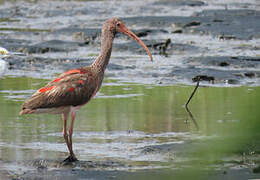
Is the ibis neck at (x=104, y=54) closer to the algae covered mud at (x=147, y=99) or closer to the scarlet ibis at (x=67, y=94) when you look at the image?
the scarlet ibis at (x=67, y=94)

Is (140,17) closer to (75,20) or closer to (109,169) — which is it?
(75,20)

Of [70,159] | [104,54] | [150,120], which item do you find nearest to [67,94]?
[70,159]

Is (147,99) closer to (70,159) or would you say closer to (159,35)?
(70,159)

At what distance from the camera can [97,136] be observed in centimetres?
784

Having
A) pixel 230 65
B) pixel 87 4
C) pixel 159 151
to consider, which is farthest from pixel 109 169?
pixel 87 4

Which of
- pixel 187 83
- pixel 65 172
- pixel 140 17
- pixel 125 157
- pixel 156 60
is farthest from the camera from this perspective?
pixel 140 17

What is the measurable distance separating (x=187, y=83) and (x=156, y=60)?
2.77 meters

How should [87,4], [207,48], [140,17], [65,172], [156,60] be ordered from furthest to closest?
[87,4] < [140,17] < [207,48] < [156,60] < [65,172]

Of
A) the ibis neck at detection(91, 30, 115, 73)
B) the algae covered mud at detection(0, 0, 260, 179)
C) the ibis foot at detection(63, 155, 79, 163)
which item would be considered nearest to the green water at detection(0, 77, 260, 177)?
the algae covered mud at detection(0, 0, 260, 179)

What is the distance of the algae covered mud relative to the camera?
6328 millimetres

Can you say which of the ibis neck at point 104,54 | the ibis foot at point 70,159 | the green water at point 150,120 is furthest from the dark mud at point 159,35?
the ibis foot at point 70,159

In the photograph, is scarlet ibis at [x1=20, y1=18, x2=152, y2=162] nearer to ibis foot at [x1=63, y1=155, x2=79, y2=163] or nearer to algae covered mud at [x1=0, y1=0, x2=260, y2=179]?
ibis foot at [x1=63, y1=155, x2=79, y2=163]

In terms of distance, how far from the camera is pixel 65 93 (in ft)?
22.1

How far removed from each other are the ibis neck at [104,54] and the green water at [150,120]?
0.85m
